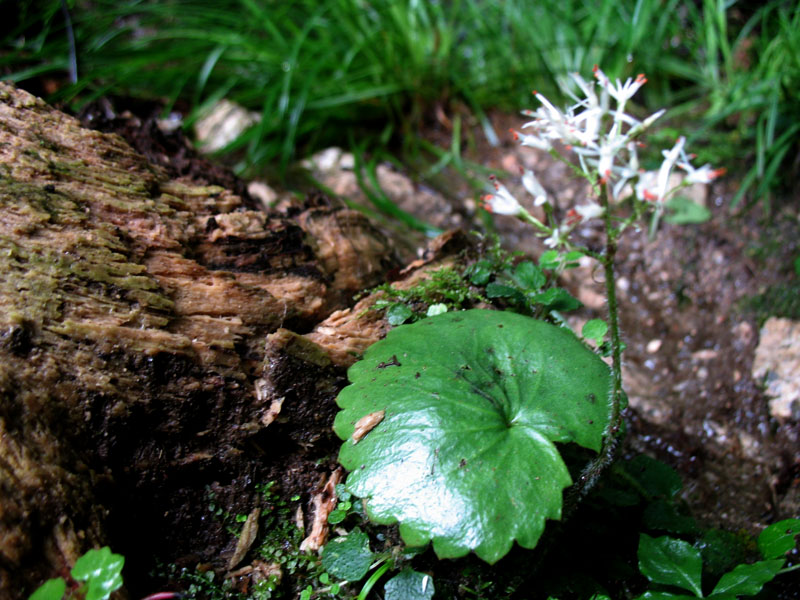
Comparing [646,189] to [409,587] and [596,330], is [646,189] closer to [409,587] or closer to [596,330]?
[596,330]

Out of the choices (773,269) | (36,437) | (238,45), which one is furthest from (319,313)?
(238,45)

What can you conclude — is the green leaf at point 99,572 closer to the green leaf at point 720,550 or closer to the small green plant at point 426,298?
the small green plant at point 426,298

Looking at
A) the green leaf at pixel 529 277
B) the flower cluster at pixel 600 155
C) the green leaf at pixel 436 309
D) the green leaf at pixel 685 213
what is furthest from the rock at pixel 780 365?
the green leaf at pixel 436 309

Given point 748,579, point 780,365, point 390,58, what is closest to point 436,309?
point 748,579

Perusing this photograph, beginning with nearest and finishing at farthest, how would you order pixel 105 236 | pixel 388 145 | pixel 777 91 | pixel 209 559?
1. pixel 209 559
2. pixel 105 236
3. pixel 777 91
4. pixel 388 145

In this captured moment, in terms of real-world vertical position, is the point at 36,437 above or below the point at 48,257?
below

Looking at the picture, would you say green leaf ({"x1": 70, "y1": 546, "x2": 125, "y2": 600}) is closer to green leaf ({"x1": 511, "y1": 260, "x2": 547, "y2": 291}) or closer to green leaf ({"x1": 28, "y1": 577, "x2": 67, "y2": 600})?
green leaf ({"x1": 28, "y1": 577, "x2": 67, "y2": 600})

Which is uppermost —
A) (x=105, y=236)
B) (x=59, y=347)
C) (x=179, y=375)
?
(x=105, y=236)

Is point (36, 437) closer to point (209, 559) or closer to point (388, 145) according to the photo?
point (209, 559)
